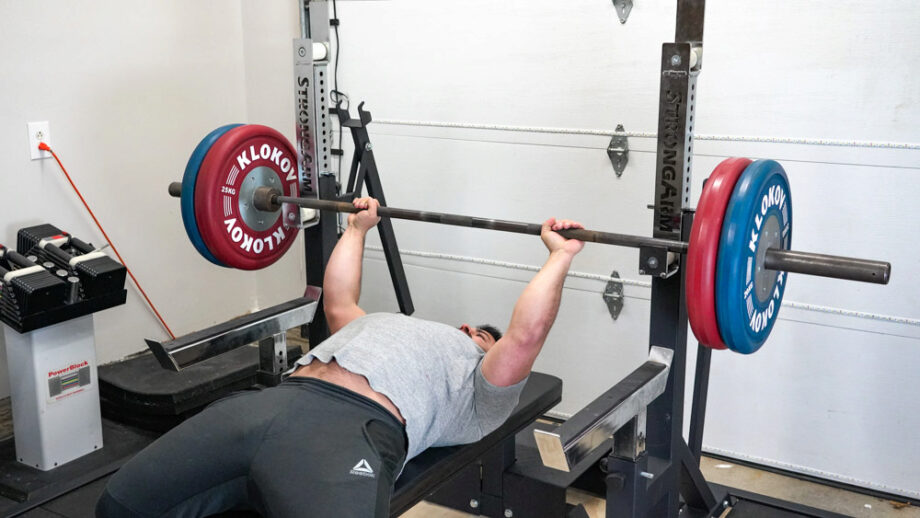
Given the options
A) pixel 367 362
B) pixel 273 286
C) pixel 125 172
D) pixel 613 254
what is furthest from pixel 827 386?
pixel 125 172

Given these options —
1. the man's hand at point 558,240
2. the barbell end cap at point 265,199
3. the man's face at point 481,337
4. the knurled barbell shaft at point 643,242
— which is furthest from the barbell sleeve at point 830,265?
the barbell end cap at point 265,199

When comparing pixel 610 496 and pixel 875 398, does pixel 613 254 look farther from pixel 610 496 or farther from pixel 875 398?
pixel 610 496

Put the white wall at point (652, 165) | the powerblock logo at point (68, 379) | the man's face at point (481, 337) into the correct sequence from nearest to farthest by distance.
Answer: the man's face at point (481, 337) → the white wall at point (652, 165) → the powerblock logo at point (68, 379)

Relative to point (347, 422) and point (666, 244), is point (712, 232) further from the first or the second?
point (347, 422)

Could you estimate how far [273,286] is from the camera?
13.7 ft

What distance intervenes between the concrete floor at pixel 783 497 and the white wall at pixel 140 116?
168 cm

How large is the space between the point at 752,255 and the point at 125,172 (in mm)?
2644

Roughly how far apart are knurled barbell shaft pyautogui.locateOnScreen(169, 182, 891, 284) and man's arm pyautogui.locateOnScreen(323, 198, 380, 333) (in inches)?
1.7

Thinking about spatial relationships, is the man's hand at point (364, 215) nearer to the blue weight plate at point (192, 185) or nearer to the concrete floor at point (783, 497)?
the blue weight plate at point (192, 185)

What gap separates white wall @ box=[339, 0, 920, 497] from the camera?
8.73ft

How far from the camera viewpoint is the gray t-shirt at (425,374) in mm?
2047

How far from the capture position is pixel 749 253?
1.83m

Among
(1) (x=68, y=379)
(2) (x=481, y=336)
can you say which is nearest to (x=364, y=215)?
(2) (x=481, y=336)

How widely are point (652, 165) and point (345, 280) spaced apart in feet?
3.78
